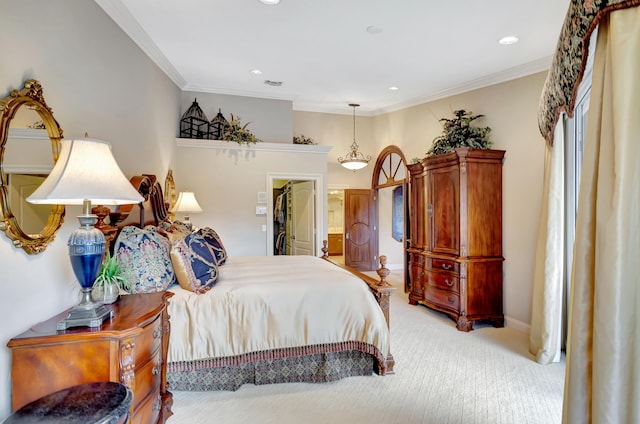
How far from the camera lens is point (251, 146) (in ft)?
17.2

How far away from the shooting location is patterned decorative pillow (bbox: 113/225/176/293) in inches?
88.9

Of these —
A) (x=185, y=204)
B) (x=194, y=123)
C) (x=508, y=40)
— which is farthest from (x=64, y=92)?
(x=508, y=40)

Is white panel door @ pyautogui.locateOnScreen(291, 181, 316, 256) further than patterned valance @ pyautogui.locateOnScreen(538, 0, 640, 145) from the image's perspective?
Yes

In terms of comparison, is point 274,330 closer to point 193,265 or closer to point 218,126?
point 193,265

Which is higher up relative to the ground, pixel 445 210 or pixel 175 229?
pixel 445 210

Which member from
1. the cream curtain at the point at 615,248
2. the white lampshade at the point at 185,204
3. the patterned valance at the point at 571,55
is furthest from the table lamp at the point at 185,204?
the cream curtain at the point at 615,248

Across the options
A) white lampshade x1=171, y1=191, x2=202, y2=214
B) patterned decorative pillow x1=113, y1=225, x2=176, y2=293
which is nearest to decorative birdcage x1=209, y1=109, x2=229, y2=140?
white lampshade x1=171, y1=191, x2=202, y2=214

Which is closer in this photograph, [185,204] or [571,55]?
[571,55]

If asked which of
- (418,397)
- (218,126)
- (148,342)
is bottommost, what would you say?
(418,397)

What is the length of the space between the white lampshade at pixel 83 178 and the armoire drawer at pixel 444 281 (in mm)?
3675

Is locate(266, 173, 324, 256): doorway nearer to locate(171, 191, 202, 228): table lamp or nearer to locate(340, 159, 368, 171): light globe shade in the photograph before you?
locate(340, 159, 368, 171): light globe shade

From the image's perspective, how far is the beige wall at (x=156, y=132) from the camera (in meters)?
1.78

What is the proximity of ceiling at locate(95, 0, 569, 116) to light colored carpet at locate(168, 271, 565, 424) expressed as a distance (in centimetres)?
318

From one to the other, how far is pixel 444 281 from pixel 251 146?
344cm
